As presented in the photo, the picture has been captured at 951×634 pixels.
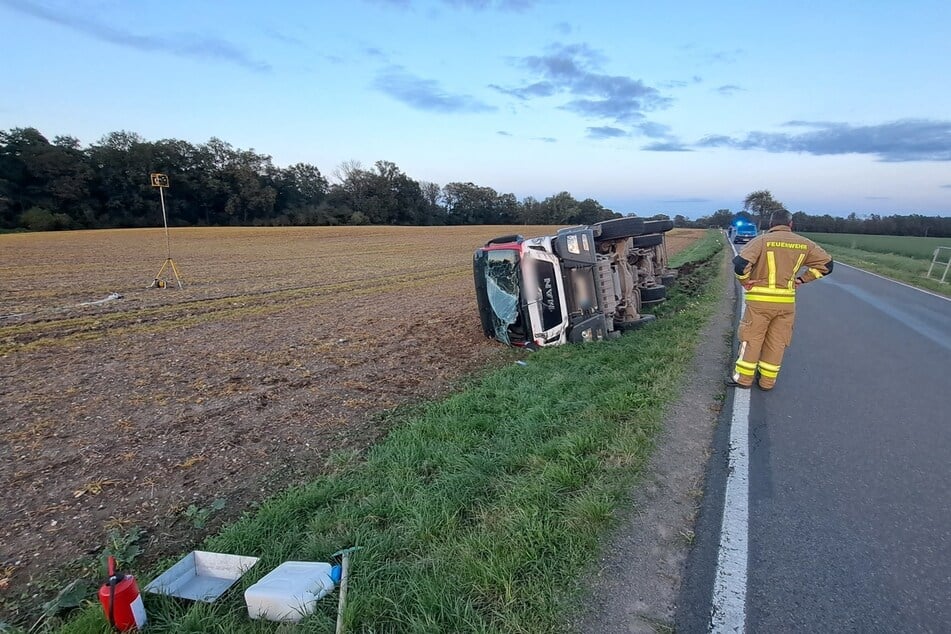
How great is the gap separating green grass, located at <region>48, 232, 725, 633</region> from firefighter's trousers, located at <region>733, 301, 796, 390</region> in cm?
72

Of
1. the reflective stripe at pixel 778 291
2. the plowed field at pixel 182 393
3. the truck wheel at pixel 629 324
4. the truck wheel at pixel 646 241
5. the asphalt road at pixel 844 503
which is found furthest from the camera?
the truck wheel at pixel 646 241

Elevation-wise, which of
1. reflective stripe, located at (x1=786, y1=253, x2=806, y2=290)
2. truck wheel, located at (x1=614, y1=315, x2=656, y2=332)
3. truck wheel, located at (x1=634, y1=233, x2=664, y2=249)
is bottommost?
truck wheel, located at (x1=614, y1=315, x2=656, y2=332)

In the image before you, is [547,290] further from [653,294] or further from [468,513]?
[468,513]

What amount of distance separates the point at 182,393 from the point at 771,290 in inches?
250

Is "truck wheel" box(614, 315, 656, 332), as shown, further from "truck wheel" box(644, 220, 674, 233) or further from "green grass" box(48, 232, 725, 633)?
"green grass" box(48, 232, 725, 633)

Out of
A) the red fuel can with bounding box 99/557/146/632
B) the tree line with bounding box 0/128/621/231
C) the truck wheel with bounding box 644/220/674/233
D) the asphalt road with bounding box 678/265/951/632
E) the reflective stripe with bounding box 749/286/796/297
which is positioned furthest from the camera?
the tree line with bounding box 0/128/621/231

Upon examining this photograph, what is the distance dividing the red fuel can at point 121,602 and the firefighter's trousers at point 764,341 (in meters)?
4.96

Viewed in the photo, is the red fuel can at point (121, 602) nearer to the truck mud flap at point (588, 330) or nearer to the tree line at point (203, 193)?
the truck mud flap at point (588, 330)

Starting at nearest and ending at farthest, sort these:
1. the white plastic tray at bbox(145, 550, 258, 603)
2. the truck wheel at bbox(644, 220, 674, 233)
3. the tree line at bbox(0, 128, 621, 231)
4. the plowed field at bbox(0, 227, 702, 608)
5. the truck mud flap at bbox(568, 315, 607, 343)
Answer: the white plastic tray at bbox(145, 550, 258, 603) < the plowed field at bbox(0, 227, 702, 608) < the truck mud flap at bbox(568, 315, 607, 343) < the truck wheel at bbox(644, 220, 674, 233) < the tree line at bbox(0, 128, 621, 231)

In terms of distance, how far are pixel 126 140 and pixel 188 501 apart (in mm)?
75321

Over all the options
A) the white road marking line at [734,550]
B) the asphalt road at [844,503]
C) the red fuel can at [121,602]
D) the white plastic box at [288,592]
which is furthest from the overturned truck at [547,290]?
the red fuel can at [121,602]

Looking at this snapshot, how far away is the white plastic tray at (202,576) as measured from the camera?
2.21 meters

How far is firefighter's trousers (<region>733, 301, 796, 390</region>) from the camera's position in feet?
15.0

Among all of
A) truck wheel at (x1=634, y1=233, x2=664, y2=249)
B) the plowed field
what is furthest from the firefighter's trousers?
truck wheel at (x1=634, y1=233, x2=664, y2=249)
